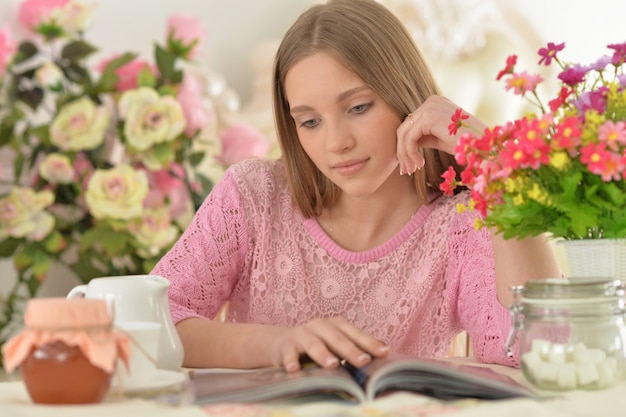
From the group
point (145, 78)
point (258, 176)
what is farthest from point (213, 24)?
point (258, 176)

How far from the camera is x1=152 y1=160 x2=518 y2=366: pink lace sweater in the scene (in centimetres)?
162

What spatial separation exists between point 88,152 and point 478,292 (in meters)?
1.12

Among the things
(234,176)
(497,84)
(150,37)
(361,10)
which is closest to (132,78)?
(150,37)

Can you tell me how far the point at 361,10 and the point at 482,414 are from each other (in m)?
0.98

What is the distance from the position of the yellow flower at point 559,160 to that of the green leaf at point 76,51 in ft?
5.15

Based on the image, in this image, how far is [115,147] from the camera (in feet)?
7.84

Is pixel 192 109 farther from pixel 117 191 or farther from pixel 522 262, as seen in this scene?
pixel 522 262

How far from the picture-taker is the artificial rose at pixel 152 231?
2199 mm

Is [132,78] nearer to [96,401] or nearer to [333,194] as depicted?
[333,194]

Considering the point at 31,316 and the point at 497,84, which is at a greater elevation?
the point at 497,84

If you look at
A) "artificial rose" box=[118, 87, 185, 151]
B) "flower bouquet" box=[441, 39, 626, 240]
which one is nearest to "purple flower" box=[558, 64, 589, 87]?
"flower bouquet" box=[441, 39, 626, 240]

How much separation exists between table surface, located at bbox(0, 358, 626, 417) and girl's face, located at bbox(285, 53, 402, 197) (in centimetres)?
67

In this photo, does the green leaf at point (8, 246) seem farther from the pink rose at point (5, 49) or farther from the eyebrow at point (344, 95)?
the eyebrow at point (344, 95)

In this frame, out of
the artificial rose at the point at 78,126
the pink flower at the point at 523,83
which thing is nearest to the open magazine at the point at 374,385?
the pink flower at the point at 523,83
